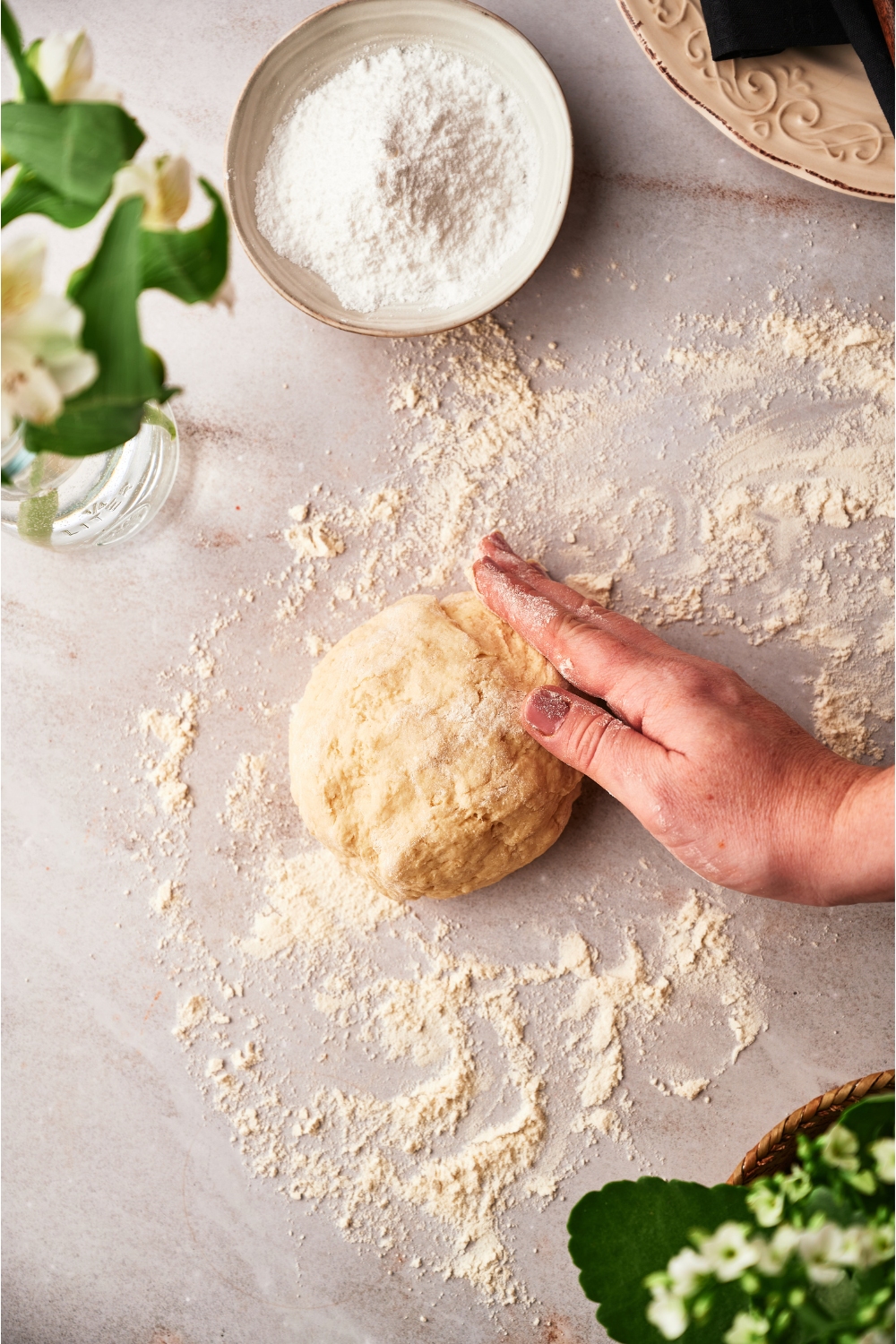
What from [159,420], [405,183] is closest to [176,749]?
[159,420]

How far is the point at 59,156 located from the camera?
72cm

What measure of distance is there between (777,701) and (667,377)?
2.03 ft

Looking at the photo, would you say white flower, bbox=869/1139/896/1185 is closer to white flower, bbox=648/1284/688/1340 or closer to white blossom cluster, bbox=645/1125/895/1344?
white blossom cluster, bbox=645/1125/895/1344

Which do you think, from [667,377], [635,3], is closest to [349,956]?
[667,377]

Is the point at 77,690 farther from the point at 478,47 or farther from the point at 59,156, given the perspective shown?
the point at 478,47

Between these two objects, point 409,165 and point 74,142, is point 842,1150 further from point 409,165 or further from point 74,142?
point 409,165

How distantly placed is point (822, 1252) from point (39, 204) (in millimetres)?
1130

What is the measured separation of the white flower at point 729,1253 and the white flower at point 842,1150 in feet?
0.35

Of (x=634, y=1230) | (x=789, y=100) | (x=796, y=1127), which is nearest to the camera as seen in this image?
(x=634, y=1230)

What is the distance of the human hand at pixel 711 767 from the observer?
1.29 m

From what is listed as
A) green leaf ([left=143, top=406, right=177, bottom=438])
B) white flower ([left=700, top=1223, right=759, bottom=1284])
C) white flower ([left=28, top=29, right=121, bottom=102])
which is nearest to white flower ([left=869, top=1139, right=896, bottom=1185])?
white flower ([left=700, top=1223, right=759, bottom=1284])

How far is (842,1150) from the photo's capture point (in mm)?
812

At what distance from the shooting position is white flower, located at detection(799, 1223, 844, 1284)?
757 mm

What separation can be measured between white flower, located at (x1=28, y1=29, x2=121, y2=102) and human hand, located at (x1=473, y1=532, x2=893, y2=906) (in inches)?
34.9
